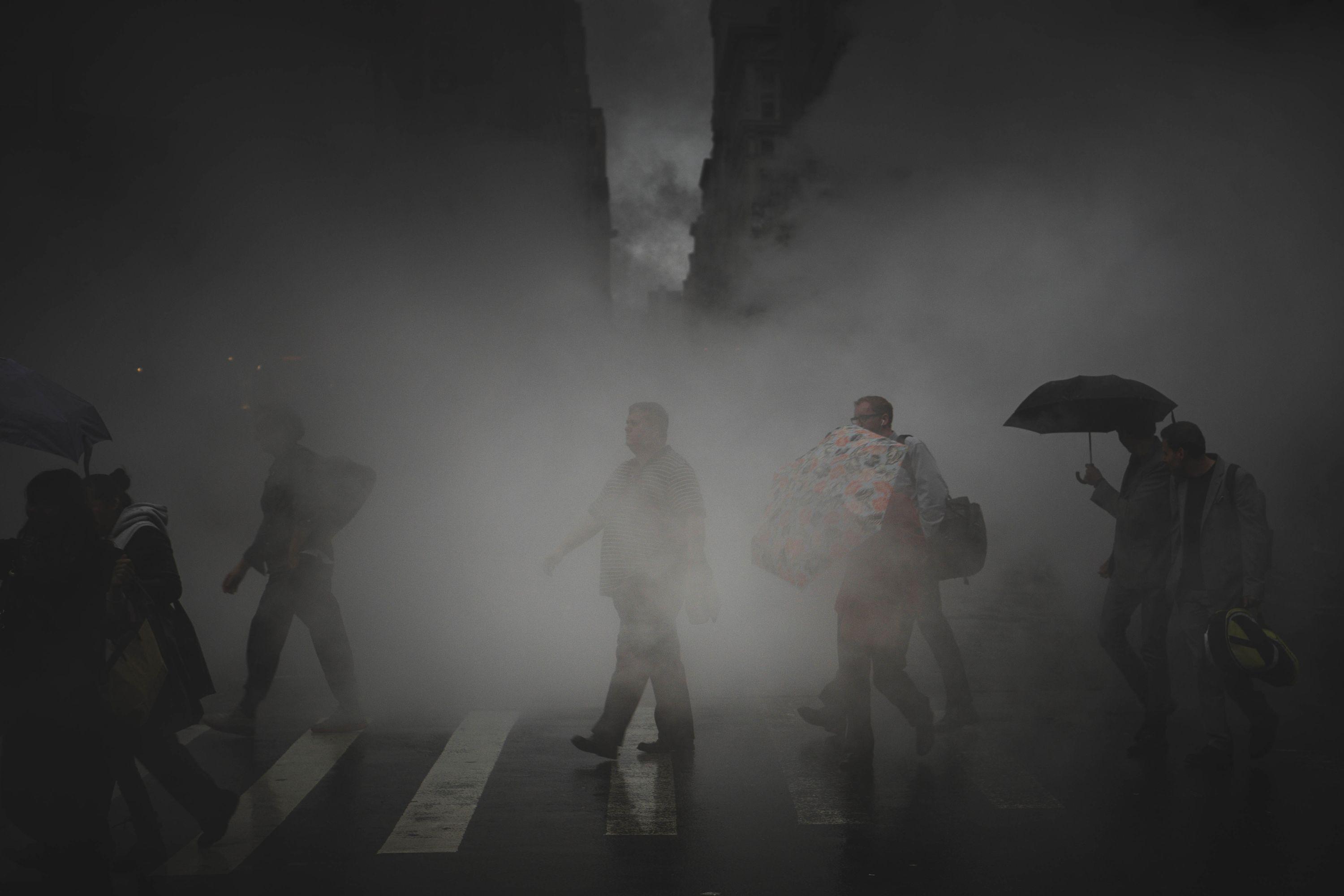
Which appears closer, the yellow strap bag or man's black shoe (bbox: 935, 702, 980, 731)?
the yellow strap bag

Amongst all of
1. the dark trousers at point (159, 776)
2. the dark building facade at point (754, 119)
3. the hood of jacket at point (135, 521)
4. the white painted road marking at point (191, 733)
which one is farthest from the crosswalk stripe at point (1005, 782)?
the dark building facade at point (754, 119)

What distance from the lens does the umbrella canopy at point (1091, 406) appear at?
5020mm

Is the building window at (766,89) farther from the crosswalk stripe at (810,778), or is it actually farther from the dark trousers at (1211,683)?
the dark trousers at (1211,683)

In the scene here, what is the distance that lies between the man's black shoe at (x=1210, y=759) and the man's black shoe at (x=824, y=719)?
1.35 meters

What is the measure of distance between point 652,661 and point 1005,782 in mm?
1403

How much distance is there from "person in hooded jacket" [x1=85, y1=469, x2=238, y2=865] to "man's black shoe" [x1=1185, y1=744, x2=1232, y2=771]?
345 cm

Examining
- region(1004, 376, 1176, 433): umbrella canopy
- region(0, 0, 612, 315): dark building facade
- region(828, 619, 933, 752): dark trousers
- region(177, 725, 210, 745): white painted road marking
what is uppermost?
region(0, 0, 612, 315): dark building facade

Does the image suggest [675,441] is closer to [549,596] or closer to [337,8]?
[549,596]

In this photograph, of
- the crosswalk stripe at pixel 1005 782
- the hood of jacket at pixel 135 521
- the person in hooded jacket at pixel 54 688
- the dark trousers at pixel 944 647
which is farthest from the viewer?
the dark trousers at pixel 944 647

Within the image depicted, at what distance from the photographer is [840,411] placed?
31.0 feet

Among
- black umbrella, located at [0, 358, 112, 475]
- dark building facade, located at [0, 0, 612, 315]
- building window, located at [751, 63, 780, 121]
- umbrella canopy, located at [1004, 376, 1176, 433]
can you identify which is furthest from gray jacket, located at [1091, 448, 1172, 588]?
building window, located at [751, 63, 780, 121]

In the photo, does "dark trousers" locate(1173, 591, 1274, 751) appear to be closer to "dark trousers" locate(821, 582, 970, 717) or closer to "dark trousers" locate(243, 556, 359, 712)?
"dark trousers" locate(821, 582, 970, 717)

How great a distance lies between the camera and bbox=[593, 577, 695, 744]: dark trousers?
4387mm

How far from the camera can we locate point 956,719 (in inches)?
194
